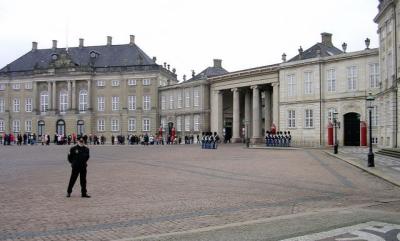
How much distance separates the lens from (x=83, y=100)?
8119 centimetres

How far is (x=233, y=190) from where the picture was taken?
586 inches

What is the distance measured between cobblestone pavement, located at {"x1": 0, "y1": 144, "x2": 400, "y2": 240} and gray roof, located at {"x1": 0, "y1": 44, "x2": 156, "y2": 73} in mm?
59687

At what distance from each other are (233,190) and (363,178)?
6420 millimetres

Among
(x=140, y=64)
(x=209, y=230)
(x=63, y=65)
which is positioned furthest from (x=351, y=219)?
(x=63, y=65)

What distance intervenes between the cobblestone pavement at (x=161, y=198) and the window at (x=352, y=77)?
27.6 metres

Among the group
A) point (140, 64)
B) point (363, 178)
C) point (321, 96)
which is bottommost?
point (363, 178)

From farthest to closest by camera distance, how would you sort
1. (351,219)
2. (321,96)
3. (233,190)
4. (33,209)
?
(321,96), (233,190), (33,209), (351,219)

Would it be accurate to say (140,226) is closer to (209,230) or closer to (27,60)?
(209,230)

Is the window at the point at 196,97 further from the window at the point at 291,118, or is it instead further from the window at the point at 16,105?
the window at the point at 16,105

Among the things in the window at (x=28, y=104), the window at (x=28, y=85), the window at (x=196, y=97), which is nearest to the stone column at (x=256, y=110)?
the window at (x=196, y=97)

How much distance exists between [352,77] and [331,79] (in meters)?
2.38

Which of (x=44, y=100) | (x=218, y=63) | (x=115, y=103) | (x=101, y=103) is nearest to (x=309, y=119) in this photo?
(x=218, y=63)

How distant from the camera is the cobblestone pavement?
9.52 metres

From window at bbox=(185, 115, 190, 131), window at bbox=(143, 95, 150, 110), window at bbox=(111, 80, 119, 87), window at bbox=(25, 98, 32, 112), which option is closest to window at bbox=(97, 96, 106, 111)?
window at bbox=(111, 80, 119, 87)
